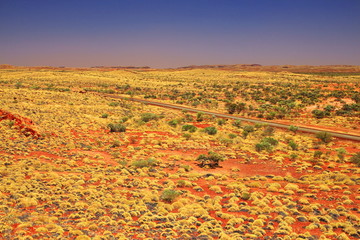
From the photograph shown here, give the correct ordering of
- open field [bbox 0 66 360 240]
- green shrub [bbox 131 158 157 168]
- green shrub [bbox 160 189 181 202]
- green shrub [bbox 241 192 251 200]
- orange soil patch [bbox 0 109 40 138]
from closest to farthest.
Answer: open field [bbox 0 66 360 240] → green shrub [bbox 160 189 181 202] → green shrub [bbox 241 192 251 200] → green shrub [bbox 131 158 157 168] → orange soil patch [bbox 0 109 40 138]

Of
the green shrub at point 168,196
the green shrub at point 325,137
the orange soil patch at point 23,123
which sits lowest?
the green shrub at point 325,137

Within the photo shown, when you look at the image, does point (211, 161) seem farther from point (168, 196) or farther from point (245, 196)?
point (168, 196)

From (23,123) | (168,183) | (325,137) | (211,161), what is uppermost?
(23,123)

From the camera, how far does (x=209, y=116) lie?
39312 millimetres

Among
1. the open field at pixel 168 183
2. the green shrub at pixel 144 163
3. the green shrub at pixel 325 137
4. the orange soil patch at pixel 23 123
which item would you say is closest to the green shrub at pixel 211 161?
the open field at pixel 168 183

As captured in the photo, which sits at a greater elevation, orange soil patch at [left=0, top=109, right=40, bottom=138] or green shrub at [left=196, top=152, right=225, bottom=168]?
orange soil patch at [left=0, top=109, right=40, bottom=138]

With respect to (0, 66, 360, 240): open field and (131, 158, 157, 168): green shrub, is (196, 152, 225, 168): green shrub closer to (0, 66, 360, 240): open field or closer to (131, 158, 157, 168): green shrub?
(0, 66, 360, 240): open field

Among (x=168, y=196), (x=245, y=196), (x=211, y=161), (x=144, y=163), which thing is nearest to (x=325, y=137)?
(x=211, y=161)

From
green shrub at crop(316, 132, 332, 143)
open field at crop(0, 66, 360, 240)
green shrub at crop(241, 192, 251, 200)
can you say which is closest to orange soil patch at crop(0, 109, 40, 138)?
open field at crop(0, 66, 360, 240)

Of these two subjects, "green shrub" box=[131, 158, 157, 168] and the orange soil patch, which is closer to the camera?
"green shrub" box=[131, 158, 157, 168]

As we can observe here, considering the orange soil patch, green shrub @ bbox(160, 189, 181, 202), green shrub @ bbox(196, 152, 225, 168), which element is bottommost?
green shrub @ bbox(196, 152, 225, 168)

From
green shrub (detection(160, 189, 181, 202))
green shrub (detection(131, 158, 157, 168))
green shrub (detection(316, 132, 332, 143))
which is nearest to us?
green shrub (detection(160, 189, 181, 202))

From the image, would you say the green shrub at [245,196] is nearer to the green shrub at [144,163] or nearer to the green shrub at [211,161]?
the green shrub at [211,161]

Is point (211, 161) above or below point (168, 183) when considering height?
below
